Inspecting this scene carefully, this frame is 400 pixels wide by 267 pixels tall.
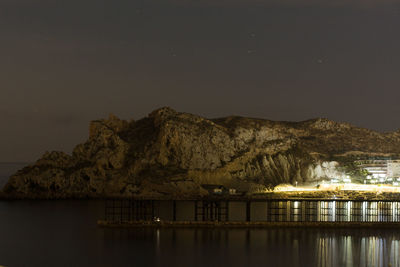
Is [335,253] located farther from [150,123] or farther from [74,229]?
[150,123]

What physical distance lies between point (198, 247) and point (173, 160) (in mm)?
68193

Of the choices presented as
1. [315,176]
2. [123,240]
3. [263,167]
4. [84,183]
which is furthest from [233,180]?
[123,240]

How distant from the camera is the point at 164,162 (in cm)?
11262

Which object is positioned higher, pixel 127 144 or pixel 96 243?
pixel 127 144

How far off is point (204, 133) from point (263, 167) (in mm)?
14282

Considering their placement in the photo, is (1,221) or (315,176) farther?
(315,176)

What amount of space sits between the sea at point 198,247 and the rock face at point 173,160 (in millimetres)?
45952

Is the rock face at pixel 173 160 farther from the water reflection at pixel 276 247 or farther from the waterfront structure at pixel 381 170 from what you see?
the water reflection at pixel 276 247

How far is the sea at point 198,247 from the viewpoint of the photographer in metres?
42.5

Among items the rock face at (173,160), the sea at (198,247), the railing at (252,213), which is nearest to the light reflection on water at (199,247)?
the sea at (198,247)

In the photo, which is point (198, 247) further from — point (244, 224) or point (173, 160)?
point (173, 160)

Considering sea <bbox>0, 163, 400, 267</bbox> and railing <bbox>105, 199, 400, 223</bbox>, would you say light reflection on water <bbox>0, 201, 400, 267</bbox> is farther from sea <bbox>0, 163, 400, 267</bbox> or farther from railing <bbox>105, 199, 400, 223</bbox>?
railing <bbox>105, 199, 400, 223</bbox>

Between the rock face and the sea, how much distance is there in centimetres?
4595

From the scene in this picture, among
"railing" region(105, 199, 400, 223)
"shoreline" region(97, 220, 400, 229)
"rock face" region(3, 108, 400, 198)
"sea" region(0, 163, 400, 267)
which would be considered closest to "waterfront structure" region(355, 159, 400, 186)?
"rock face" region(3, 108, 400, 198)
